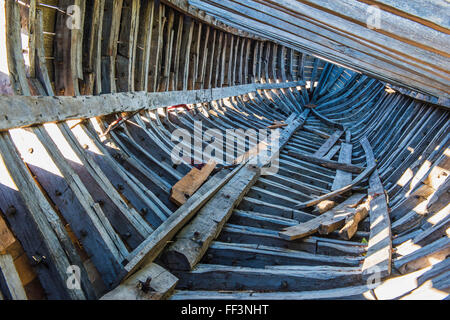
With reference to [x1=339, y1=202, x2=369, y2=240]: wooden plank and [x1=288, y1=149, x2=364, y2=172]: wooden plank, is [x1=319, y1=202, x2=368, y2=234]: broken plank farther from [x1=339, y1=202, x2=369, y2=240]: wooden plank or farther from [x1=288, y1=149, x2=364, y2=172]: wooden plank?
[x1=288, y1=149, x2=364, y2=172]: wooden plank

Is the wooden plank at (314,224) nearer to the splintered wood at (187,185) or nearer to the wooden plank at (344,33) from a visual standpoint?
the splintered wood at (187,185)

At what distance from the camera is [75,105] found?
364cm

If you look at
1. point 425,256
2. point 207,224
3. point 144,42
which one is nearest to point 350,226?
point 425,256

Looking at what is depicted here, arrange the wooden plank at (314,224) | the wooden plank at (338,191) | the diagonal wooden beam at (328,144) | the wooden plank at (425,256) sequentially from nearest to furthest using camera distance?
1. the wooden plank at (425,256)
2. the wooden plank at (314,224)
3. the wooden plank at (338,191)
4. the diagonal wooden beam at (328,144)

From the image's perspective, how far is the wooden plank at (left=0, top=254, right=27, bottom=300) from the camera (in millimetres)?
1812

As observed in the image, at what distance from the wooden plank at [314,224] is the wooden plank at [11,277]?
202 centimetres

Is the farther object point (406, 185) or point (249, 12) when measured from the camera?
point (406, 185)

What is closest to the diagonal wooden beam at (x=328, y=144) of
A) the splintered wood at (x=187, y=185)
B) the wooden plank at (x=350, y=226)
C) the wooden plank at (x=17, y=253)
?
the wooden plank at (x=350, y=226)

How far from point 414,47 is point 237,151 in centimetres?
352

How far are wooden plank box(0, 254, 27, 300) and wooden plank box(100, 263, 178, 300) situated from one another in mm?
413

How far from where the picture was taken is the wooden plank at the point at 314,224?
3.11 metres

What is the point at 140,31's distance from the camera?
18.0ft
